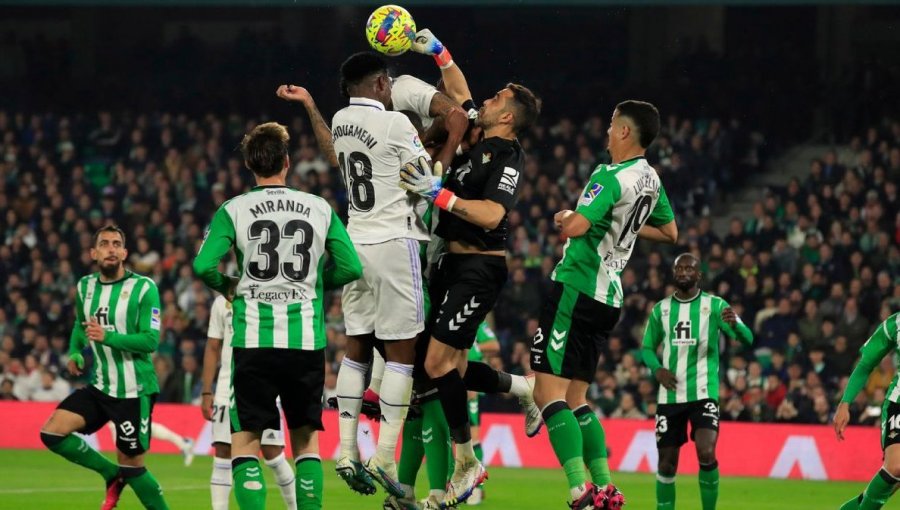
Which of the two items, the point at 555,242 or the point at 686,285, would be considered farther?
the point at 555,242

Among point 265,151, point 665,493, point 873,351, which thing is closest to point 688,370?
point 665,493

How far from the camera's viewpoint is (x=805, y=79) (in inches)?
917

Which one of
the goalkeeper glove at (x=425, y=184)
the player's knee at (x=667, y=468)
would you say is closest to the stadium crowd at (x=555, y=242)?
the player's knee at (x=667, y=468)

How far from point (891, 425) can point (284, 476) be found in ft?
12.5

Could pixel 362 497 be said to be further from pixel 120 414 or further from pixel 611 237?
pixel 611 237

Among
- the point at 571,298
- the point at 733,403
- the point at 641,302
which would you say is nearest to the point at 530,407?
the point at 571,298

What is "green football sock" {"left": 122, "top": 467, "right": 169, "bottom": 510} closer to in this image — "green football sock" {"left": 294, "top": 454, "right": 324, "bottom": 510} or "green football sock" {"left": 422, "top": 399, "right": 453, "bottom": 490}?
"green football sock" {"left": 422, "top": 399, "right": 453, "bottom": 490}

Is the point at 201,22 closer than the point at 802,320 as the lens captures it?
No

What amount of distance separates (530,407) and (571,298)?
123 centimetres

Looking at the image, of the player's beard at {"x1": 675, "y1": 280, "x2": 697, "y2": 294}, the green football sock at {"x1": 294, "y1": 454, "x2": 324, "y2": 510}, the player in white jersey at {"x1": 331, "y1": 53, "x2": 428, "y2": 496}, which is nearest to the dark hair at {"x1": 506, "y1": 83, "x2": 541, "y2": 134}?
the player in white jersey at {"x1": 331, "y1": 53, "x2": 428, "y2": 496}

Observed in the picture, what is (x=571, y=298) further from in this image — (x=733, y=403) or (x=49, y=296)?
(x=49, y=296)

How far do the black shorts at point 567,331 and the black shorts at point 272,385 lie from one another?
152cm

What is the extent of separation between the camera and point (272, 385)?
7.78 metres

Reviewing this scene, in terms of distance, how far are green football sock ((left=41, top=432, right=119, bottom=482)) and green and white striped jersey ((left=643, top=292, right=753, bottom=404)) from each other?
440 centimetres
